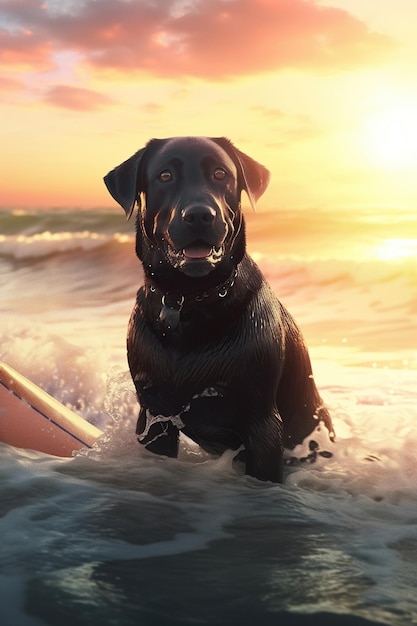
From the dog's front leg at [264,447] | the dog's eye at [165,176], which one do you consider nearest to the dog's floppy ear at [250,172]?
the dog's eye at [165,176]

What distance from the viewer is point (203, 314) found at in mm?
3854

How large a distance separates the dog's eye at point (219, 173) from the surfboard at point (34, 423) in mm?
1766

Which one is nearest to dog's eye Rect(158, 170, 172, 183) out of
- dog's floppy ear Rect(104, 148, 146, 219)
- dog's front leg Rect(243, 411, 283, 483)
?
dog's floppy ear Rect(104, 148, 146, 219)

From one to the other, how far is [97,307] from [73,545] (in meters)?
13.0

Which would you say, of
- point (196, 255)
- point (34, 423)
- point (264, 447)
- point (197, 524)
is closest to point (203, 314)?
point (196, 255)

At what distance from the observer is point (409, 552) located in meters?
3.04

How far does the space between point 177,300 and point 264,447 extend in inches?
31.1

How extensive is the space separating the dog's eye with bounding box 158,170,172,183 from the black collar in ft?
1.69

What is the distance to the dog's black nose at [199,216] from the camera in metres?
3.64

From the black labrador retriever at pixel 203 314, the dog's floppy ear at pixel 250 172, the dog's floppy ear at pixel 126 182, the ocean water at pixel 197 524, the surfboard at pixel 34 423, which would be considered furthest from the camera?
the surfboard at pixel 34 423

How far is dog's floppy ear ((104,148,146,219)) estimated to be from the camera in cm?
407

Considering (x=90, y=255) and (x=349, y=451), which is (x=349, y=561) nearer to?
(x=349, y=451)

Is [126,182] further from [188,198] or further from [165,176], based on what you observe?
[188,198]

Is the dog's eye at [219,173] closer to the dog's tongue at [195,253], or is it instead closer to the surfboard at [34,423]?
the dog's tongue at [195,253]
